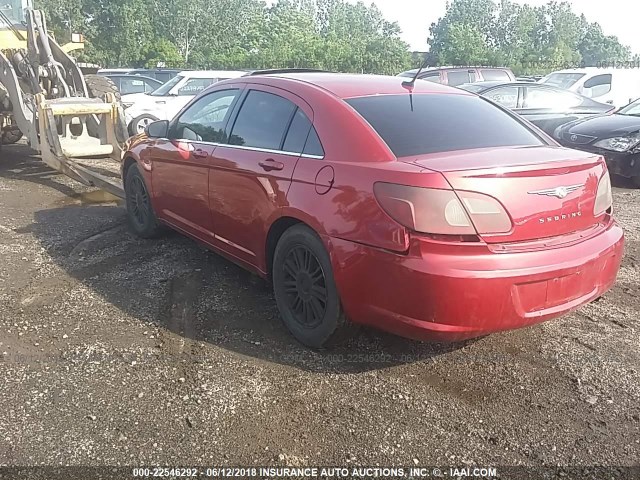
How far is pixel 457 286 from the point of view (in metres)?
2.85

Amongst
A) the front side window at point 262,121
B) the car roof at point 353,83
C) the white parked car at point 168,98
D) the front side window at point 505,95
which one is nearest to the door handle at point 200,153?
the front side window at point 262,121

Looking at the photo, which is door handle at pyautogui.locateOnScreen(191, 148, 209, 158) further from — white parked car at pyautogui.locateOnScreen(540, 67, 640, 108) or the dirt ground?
white parked car at pyautogui.locateOnScreen(540, 67, 640, 108)

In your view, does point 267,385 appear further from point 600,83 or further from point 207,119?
point 600,83

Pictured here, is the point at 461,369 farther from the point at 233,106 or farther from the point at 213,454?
the point at 233,106

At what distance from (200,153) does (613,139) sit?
6418 millimetres

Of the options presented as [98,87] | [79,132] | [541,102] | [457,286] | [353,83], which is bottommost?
[457,286]

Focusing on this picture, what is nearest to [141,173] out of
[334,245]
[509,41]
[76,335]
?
[76,335]

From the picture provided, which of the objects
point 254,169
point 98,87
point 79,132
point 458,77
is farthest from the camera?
point 458,77

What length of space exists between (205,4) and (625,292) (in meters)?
62.8

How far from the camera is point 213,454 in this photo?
8.68 ft

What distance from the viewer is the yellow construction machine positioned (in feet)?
25.6

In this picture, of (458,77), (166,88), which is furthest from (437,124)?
(458,77)

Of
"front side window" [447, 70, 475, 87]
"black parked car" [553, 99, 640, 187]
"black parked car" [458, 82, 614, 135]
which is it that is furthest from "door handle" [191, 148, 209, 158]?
"front side window" [447, 70, 475, 87]

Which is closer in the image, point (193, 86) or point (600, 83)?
point (193, 86)
